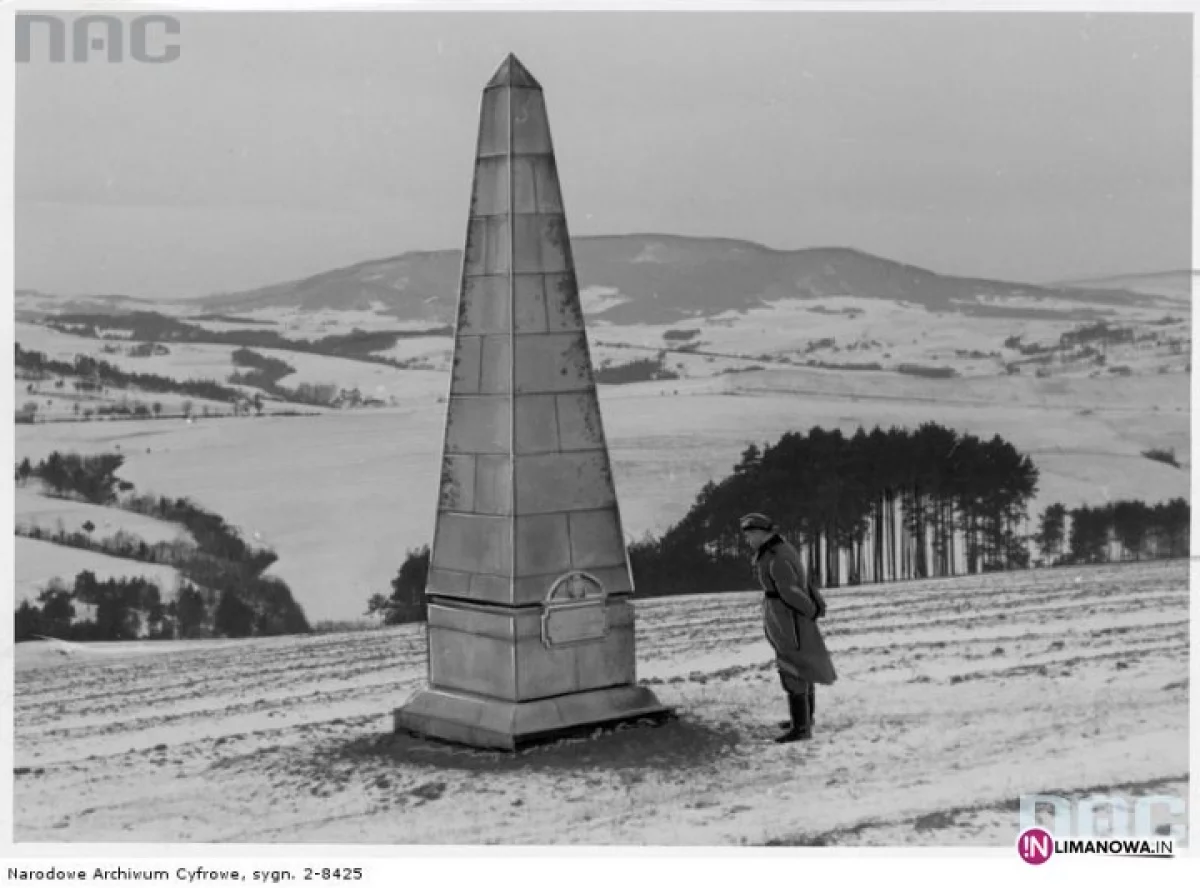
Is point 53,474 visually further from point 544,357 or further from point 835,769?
point 835,769

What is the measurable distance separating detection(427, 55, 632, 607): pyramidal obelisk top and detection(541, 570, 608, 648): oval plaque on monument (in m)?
0.07

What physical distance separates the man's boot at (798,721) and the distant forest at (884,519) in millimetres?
6507

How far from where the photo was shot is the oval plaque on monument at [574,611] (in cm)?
891

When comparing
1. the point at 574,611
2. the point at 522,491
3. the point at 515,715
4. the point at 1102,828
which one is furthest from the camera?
the point at 574,611

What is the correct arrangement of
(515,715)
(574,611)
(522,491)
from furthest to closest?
1. (574,611)
2. (522,491)
3. (515,715)

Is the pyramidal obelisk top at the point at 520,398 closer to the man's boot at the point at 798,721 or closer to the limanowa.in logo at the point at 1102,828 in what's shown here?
the man's boot at the point at 798,721

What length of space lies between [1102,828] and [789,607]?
213 cm

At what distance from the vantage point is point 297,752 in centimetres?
952

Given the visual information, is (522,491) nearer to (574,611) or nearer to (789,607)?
(574,611)

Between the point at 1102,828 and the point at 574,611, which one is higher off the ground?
the point at 574,611

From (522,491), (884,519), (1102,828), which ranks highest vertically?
(522,491)

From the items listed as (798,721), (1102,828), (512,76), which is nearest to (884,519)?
(798,721)

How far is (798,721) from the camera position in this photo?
9.36 metres

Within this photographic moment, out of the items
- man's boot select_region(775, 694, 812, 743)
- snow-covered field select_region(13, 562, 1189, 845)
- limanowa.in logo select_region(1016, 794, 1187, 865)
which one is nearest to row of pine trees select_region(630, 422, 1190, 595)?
snow-covered field select_region(13, 562, 1189, 845)
